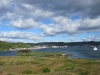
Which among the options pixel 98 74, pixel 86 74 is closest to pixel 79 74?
pixel 86 74

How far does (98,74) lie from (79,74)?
162 inches

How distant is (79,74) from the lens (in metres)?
36.8

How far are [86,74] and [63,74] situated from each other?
4.12 metres

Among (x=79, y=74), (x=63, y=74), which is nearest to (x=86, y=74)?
(x=79, y=74)

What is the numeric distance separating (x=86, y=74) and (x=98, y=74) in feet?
7.45

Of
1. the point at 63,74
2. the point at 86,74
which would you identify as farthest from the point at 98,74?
the point at 63,74

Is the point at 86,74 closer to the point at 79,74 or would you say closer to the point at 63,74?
the point at 79,74

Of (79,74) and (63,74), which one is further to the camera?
(79,74)

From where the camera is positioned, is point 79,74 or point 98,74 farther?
point 79,74

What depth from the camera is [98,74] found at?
33656 millimetres

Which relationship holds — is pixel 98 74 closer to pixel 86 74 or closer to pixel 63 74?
pixel 86 74

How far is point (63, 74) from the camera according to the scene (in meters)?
34.1

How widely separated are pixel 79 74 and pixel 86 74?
1.91 metres
